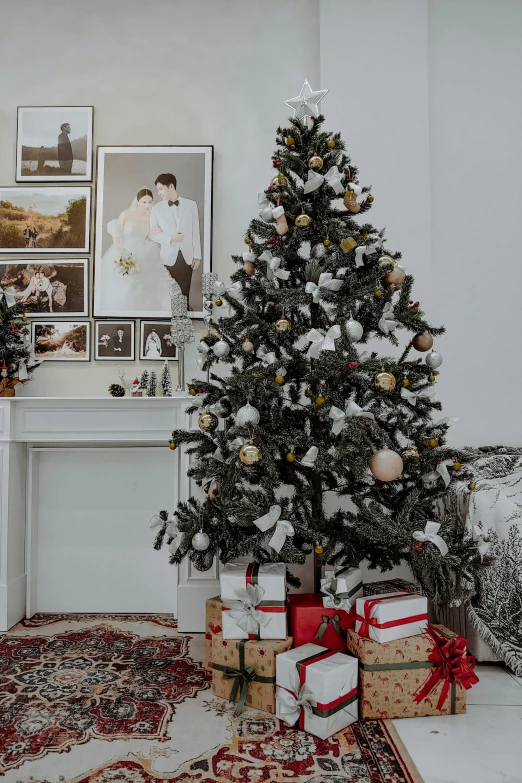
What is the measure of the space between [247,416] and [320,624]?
76cm

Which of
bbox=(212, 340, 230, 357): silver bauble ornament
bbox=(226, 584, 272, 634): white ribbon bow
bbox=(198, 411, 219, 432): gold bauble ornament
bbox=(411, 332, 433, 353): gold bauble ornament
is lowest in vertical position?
bbox=(226, 584, 272, 634): white ribbon bow

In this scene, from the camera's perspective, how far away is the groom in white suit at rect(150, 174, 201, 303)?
2908mm

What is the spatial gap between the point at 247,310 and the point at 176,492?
3.46ft

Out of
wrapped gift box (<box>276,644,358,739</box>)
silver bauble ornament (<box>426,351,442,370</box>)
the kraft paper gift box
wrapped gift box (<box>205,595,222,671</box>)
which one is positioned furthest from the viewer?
silver bauble ornament (<box>426,351,442,370</box>)

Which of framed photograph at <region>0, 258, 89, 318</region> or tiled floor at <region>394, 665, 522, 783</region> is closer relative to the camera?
tiled floor at <region>394, 665, 522, 783</region>

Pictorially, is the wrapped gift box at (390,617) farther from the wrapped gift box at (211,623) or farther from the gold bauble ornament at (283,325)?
the gold bauble ornament at (283,325)

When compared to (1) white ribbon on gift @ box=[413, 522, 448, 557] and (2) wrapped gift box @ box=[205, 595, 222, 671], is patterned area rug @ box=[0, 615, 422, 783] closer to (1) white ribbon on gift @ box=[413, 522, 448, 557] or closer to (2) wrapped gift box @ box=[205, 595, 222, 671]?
(2) wrapped gift box @ box=[205, 595, 222, 671]

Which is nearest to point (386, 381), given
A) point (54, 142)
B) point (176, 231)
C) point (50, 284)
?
point (176, 231)

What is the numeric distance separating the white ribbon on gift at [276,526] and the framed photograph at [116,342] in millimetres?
1427

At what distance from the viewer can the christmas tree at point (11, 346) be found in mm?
2668

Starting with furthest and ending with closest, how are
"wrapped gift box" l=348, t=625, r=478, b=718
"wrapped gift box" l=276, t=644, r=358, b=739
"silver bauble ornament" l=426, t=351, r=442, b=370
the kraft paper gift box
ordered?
"silver bauble ornament" l=426, t=351, r=442, b=370 < the kraft paper gift box < "wrapped gift box" l=348, t=625, r=478, b=718 < "wrapped gift box" l=276, t=644, r=358, b=739

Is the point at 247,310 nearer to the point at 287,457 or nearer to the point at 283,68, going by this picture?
the point at 287,457

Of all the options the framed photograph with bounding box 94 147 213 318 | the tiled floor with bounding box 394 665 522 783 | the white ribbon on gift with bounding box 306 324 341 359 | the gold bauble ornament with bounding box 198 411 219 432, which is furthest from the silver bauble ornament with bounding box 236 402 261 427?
the framed photograph with bounding box 94 147 213 318

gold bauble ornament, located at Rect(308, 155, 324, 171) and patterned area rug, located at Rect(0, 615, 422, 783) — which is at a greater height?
gold bauble ornament, located at Rect(308, 155, 324, 171)
